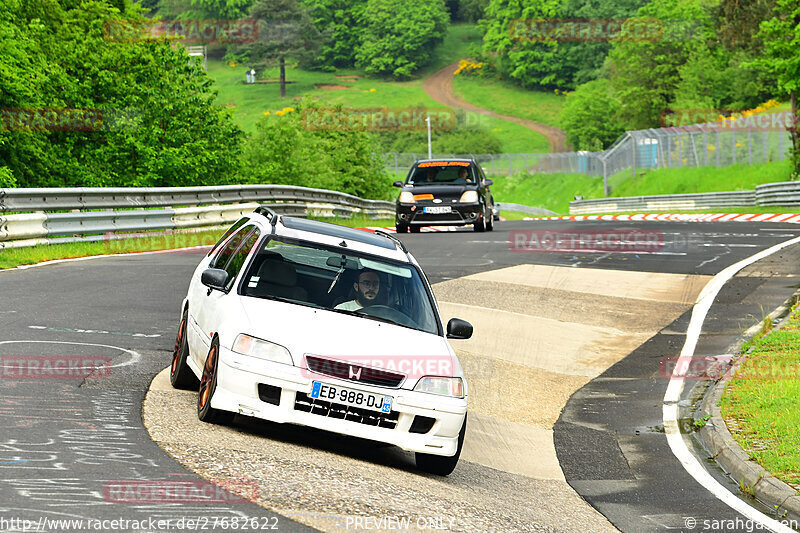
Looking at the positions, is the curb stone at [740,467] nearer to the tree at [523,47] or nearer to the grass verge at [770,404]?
the grass verge at [770,404]

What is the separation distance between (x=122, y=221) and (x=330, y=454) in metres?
14.8

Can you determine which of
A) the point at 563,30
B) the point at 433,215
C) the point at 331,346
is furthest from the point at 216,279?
the point at 563,30

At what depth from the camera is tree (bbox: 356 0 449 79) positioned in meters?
182

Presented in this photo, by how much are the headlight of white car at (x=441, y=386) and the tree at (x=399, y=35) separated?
570 feet

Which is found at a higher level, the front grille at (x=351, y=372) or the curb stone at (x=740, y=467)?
the front grille at (x=351, y=372)

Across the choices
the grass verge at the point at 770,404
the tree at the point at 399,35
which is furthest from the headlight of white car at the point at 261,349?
the tree at the point at 399,35

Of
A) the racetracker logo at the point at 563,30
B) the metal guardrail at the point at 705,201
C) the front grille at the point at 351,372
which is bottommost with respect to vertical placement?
the metal guardrail at the point at 705,201

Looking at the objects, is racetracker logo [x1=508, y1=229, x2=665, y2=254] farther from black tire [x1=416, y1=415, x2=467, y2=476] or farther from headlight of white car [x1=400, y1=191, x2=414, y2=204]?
black tire [x1=416, y1=415, x2=467, y2=476]

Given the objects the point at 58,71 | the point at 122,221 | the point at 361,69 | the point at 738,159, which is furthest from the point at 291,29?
the point at 122,221

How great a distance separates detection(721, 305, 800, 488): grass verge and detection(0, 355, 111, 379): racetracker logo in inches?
227

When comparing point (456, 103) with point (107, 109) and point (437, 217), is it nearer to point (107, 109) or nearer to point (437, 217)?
point (107, 109)

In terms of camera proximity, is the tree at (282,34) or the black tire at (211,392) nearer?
the black tire at (211,392)

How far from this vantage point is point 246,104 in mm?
157500

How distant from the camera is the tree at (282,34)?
173250 mm
